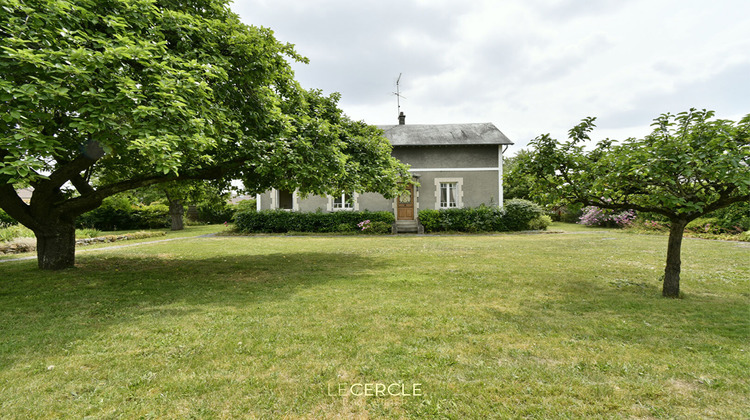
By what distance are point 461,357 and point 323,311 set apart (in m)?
2.00

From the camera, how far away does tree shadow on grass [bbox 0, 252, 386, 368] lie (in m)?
3.93

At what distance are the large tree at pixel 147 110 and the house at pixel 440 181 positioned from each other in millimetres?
8573

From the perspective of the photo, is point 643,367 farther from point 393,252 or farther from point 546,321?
point 393,252

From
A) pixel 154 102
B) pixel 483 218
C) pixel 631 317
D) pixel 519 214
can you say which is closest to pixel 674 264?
pixel 631 317

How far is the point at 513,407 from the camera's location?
234 centimetres

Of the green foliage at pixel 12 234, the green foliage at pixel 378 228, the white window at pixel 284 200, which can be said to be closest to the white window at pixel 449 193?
the green foliage at pixel 378 228

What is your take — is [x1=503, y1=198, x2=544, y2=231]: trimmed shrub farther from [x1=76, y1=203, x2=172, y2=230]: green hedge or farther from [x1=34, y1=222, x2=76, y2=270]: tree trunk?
[x1=76, y1=203, x2=172, y2=230]: green hedge

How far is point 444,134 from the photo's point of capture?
19.7 metres

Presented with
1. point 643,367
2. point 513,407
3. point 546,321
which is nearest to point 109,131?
point 513,407

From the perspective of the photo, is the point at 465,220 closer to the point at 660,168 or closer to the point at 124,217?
the point at 660,168

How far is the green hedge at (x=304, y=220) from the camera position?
17438mm

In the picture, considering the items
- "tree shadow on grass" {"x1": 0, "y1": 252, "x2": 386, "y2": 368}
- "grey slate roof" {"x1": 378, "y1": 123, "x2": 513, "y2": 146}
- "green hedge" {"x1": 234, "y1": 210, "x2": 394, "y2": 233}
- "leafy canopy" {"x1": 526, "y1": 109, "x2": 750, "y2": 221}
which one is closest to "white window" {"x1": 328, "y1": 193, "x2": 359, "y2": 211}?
"green hedge" {"x1": 234, "y1": 210, "x2": 394, "y2": 233}

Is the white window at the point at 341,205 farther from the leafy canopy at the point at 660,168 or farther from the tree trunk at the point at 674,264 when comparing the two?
the tree trunk at the point at 674,264

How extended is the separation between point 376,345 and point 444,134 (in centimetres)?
1781
